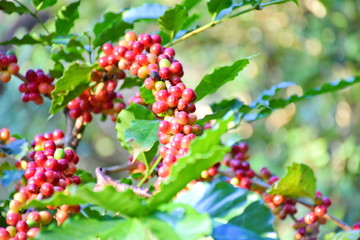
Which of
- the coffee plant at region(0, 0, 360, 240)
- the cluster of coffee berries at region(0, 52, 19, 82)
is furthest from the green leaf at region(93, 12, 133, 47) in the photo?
the cluster of coffee berries at region(0, 52, 19, 82)

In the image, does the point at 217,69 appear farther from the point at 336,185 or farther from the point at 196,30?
the point at 336,185

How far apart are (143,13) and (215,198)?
1.44ft

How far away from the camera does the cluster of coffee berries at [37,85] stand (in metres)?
0.73

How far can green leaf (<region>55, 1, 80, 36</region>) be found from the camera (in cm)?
77

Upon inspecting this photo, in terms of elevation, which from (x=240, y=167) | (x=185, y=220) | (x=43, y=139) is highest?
(x=185, y=220)

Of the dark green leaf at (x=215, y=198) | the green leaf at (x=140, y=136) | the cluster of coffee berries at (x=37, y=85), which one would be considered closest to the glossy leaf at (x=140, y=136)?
the green leaf at (x=140, y=136)

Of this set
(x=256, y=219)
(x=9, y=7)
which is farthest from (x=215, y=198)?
(x=9, y=7)

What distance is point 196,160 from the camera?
1.22ft

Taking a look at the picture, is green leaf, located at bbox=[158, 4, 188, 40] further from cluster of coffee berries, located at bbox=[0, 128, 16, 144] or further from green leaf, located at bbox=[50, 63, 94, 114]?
cluster of coffee berries, located at bbox=[0, 128, 16, 144]

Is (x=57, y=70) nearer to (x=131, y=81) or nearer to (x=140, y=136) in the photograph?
(x=131, y=81)

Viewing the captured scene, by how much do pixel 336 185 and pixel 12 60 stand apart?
197cm

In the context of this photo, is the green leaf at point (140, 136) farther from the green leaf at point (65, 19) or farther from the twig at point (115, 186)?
the green leaf at point (65, 19)

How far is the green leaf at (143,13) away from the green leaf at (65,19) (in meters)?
0.08

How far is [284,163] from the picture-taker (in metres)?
3.00
